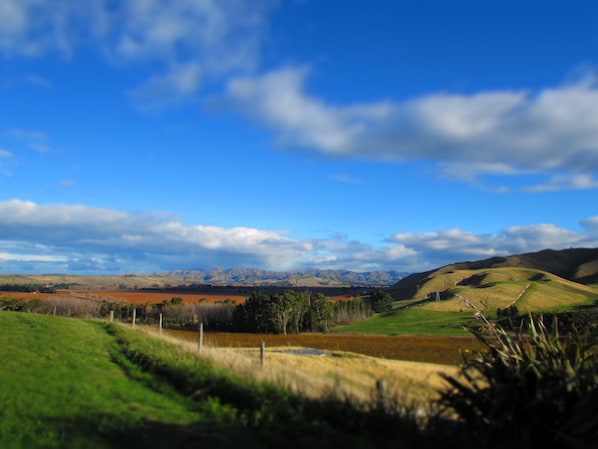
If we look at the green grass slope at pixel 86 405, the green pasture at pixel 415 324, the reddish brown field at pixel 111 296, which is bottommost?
the green pasture at pixel 415 324

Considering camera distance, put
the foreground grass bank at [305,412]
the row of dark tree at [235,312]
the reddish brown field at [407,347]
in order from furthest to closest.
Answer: the row of dark tree at [235,312] → the reddish brown field at [407,347] → the foreground grass bank at [305,412]

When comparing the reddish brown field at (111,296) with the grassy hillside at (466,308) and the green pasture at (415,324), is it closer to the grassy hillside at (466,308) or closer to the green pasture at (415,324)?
the green pasture at (415,324)

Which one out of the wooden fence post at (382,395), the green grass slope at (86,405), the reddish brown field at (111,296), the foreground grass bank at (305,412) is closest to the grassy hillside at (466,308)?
the reddish brown field at (111,296)

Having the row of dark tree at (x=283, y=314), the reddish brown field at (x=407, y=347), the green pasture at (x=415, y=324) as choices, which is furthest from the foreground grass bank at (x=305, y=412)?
the row of dark tree at (x=283, y=314)

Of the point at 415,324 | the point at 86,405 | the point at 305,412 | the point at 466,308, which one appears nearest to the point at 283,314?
the point at 415,324

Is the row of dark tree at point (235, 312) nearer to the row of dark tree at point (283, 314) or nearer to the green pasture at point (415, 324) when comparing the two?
the row of dark tree at point (283, 314)

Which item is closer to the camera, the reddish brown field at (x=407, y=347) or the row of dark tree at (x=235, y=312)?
the reddish brown field at (x=407, y=347)

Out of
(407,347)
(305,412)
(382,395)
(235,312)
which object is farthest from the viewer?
(235,312)

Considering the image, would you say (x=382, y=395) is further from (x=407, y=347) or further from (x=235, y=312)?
(x=235, y=312)

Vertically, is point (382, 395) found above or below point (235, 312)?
above

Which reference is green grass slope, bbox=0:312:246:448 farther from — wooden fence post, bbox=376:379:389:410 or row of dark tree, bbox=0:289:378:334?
row of dark tree, bbox=0:289:378:334

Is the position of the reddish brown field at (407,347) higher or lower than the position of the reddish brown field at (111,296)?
lower

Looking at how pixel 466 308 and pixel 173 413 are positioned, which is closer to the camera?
pixel 173 413

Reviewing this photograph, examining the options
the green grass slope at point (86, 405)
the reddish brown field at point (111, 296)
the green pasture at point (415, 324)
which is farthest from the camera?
the reddish brown field at point (111, 296)
